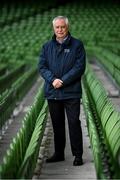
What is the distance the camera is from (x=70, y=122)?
5602 mm

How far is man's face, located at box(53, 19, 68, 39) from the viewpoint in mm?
5285

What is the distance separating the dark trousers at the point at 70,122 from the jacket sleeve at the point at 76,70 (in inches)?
9.0

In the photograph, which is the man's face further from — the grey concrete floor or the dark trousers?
the grey concrete floor

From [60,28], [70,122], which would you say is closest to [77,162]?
[70,122]

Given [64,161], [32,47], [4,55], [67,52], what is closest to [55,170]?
[64,161]

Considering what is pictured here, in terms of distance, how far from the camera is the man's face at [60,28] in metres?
5.29

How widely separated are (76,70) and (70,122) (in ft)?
1.72

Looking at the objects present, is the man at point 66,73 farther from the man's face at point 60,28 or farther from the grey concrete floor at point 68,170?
the grey concrete floor at point 68,170

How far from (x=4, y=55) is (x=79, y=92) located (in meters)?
16.3

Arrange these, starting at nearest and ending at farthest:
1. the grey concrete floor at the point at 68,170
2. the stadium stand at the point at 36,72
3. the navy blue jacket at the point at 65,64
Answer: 1. the stadium stand at the point at 36,72
2. the grey concrete floor at the point at 68,170
3. the navy blue jacket at the point at 65,64

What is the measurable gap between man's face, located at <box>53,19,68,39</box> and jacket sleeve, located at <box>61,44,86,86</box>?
0.24m

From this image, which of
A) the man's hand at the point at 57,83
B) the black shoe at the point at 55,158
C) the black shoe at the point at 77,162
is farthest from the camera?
the black shoe at the point at 55,158

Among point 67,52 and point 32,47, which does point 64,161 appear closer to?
point 67,52

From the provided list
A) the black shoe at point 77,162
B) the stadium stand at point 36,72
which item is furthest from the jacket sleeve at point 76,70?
the black shoe at point 77,162
